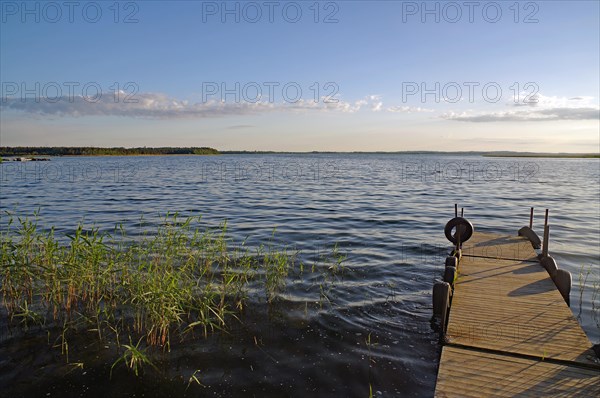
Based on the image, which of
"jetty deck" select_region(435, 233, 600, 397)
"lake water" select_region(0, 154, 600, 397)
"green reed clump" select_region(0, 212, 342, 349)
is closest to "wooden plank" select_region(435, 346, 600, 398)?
"jetty deck" select_region(435, 233, 600, 397)

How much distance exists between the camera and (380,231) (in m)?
18.9

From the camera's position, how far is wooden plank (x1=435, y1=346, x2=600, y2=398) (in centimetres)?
559

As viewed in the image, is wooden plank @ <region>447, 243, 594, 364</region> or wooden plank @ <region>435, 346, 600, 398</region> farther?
wooden plank @ <region>447, 243, 594, 364</region>

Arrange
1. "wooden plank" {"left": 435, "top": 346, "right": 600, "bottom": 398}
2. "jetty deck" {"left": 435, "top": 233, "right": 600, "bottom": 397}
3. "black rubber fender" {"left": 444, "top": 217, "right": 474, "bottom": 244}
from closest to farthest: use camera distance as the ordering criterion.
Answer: "wooden plank" {"left": 435, "top": 346, "right": 600, "bottom": 398} < "jetty deck" {"left": 435, "top": 233, "right": 600, "bottom": 397} < "black rubber fender" {"left": 444, "top": 217, "right": 474, "bottom": 244}

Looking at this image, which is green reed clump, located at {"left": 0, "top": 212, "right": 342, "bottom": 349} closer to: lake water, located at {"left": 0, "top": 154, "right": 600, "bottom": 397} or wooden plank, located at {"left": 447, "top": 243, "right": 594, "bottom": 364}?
lake water, located at {"left": 0, "top": 154, "right": 600, "bottom": 397}

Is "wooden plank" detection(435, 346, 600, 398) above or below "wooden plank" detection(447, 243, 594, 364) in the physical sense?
below

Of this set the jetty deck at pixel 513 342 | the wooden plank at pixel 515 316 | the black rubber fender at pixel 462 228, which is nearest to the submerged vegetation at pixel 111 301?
the jetty deck at pixel 513 342

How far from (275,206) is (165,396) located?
20.1m

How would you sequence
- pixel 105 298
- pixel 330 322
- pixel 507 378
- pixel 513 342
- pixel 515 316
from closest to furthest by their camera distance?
1. pixel 507 378
2. pixel 513 342
3. pixel 515 316
4. pixel 330 322
5. pixel 105 298

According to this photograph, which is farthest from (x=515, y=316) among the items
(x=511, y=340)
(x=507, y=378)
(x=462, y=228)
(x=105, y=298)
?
(x=105, y=298)

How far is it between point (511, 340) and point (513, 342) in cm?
8

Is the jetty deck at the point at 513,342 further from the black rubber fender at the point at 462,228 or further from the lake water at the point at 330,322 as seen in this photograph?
the black rubber fender at the point at 462,228

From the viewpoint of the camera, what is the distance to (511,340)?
711 centimetres

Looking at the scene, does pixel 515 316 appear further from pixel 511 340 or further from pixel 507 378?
pixel 507 378
